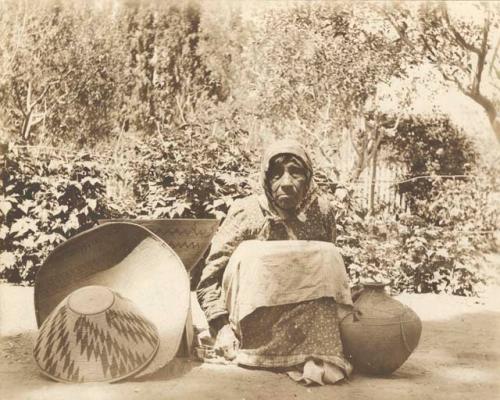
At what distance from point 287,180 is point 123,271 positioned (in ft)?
4.00

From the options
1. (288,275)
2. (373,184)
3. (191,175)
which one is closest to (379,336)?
(288,275)

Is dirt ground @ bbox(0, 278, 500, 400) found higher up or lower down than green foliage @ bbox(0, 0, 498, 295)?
lower down

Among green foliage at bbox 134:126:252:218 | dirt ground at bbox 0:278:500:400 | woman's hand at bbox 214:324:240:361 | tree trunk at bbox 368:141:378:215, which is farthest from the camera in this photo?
tree trunk at bbox 368:141:378:215

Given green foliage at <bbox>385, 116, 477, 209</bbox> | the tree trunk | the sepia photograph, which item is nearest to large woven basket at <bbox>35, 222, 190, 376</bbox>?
the sepia photograph

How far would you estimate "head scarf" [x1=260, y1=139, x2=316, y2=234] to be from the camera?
3.47 metres

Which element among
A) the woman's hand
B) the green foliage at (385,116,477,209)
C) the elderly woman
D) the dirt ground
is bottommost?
the dirt ground

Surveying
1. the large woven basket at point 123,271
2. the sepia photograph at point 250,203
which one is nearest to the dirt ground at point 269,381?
the sepia photograph at point 250,203

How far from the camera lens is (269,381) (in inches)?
124

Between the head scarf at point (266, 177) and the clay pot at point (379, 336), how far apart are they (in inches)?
27.1

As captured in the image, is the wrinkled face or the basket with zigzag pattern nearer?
the basket with zigzag pattern

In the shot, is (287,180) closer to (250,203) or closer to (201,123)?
(250,203)

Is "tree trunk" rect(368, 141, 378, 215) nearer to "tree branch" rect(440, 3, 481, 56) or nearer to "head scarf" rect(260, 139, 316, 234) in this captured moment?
"tree branch" rect(440, 3, 481, 56)

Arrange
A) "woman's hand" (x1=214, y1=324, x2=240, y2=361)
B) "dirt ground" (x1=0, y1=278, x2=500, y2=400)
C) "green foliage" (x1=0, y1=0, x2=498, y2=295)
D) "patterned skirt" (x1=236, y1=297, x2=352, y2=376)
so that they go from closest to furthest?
"dirt ground" (x1=0, y1=278, x2=500, y2=400), "patterned skirt" (x1=236, y1=297, x2=352, y2=376), "woman's hand" (x1=214, y1=324, x2=240, y2=361), "green foliage" (x1=0, y1=0, x2=498, y2=295)

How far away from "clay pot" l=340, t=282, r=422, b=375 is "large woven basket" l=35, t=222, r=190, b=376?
990mm
